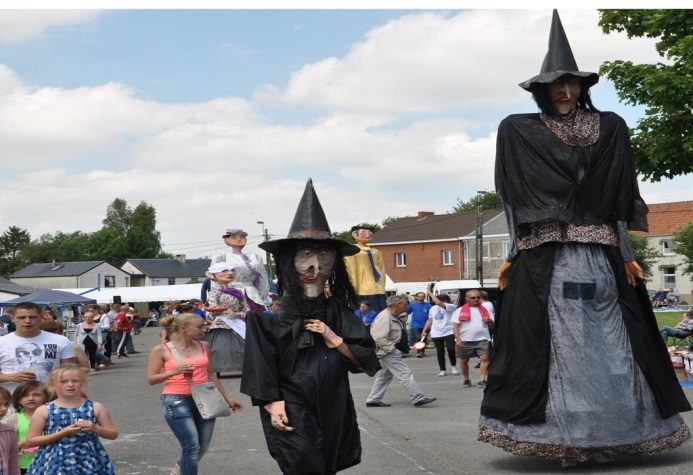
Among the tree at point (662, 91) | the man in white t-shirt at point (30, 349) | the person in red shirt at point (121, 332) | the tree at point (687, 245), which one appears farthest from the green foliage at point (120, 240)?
the man in white t-shirt at point (30, 349)

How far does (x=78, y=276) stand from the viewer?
4304 inches

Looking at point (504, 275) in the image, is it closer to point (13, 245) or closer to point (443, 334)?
point (443, 334)

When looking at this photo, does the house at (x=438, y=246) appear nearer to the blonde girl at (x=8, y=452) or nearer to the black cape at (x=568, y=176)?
the black cape at (x=568, y=176)

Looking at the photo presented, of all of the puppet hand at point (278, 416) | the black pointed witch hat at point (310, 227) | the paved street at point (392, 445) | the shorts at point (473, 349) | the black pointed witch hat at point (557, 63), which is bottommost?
the paved street at point (392, 445)

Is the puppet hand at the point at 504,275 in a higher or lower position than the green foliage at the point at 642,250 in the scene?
lower

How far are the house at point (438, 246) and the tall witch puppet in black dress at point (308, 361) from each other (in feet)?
237

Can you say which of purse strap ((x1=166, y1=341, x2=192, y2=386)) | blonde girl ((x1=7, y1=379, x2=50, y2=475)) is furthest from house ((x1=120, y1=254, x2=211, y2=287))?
blonde girl ((x1=7, y1=379, x2=50, y2=475))

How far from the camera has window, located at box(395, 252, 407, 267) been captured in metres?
83.3

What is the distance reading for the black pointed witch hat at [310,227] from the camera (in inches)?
236

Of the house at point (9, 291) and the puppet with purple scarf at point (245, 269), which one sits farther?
the house at point (9, 291)

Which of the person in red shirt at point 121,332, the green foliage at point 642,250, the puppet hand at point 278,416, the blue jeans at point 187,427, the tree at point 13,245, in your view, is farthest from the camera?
the tree at point 13,245

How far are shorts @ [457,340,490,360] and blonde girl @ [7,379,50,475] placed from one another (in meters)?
9.86

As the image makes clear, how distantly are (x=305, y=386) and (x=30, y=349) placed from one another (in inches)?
124

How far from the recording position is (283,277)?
20.0 ft
